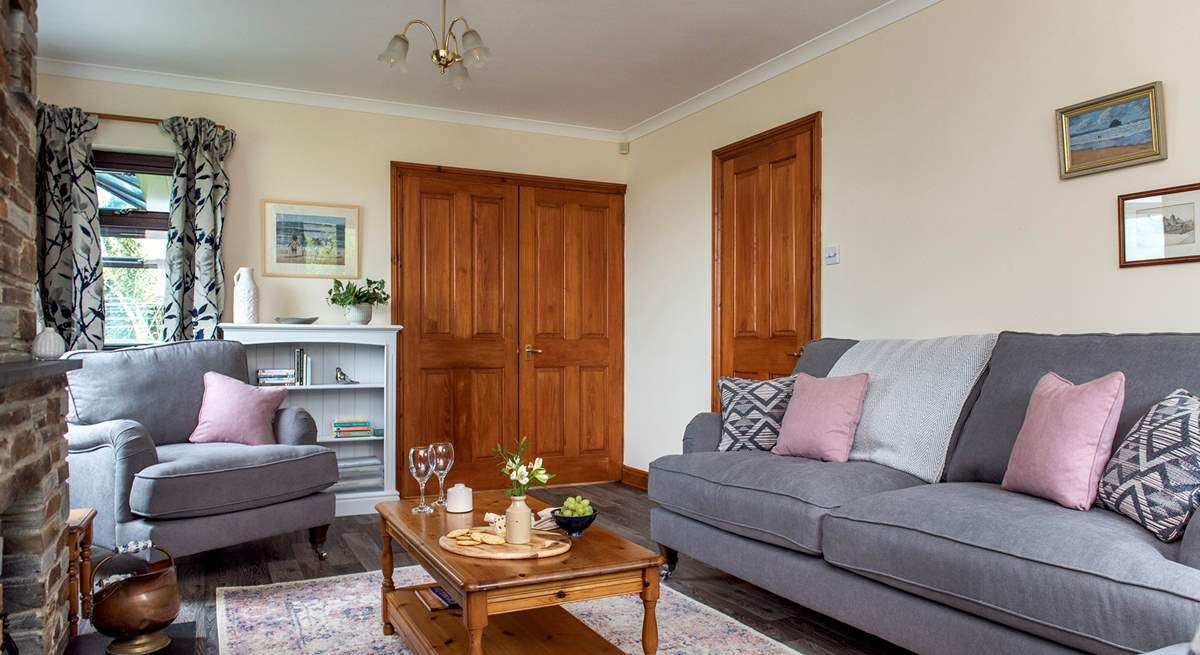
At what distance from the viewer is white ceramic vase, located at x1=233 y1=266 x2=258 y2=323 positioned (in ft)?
15.7

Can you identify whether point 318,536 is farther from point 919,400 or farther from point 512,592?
point 919,400

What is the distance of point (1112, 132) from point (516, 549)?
249 centimetres

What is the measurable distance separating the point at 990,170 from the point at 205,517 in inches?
137

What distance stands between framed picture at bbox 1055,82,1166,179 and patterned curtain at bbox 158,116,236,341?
14.1ft

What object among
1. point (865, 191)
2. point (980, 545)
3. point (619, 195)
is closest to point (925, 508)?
point (980, 545)

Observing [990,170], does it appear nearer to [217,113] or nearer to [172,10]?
[172,10]

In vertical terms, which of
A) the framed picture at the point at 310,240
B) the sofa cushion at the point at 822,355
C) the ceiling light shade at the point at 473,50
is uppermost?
the ceiling light shade at the point at 473,50

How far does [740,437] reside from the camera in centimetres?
348

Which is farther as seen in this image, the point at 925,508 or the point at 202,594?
the point at 202,594

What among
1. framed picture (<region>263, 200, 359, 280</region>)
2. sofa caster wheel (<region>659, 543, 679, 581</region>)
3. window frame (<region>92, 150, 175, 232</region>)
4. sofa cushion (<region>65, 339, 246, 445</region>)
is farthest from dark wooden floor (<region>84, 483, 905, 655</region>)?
window frame (<region>92, 150, 175, 232</region>)

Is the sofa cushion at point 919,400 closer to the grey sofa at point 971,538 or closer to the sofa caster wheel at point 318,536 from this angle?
→ the grey sofa at point 971,538

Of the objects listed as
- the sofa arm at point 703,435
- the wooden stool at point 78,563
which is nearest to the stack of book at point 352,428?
the wooden stool at point 78,563

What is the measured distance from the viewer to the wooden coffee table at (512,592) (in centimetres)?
207

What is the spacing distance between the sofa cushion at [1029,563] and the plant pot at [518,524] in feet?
3.13
